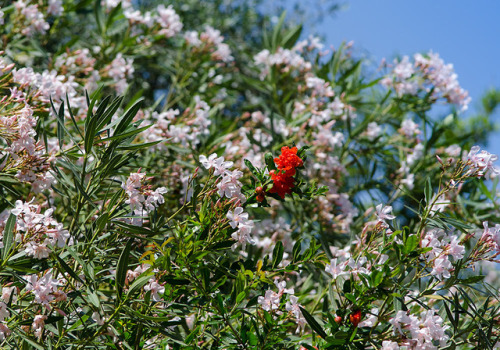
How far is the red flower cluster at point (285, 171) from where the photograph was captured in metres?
1.23

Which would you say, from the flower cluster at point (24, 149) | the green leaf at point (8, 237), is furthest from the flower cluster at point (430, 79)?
the green leaf at point (8, 237)

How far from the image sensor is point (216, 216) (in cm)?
123

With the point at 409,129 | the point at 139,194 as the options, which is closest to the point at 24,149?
the point at 139,194

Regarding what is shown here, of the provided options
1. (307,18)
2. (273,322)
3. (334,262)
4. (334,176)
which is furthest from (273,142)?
(307,18)

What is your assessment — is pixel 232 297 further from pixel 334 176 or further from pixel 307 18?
pixel 307 18

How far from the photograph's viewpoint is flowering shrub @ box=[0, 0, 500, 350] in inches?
48.1

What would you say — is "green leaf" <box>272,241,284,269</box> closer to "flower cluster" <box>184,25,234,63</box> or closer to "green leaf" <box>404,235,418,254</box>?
"green leaf" <box>404,235,418,254</box>

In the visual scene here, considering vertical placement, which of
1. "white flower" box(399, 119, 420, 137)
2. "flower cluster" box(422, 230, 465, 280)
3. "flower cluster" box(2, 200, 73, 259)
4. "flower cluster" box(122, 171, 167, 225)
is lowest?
"flower cluster" box(2, 200, 73, 259)

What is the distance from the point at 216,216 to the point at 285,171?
0.70 ft

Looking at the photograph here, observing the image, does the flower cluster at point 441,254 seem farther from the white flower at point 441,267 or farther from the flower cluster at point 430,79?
the flower cluster at point 430,79

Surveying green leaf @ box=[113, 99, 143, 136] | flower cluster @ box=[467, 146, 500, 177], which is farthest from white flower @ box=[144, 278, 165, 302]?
flower cluster @ box=[467, 146, 500, 177]

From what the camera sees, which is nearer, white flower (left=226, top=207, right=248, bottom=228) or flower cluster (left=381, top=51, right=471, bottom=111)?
white flower (left=226, top=207, right=248, bottom=228)

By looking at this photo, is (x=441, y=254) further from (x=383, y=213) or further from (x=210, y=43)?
(x=210, y=43)

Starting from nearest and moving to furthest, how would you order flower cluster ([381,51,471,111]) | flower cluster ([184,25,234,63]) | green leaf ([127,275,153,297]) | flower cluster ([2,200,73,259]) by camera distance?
green leaf ([127,275,153,297]) < flower cluster ([2,200,73,259]) < flower cluster ([381,51,471,111]) < flower cluster ([184,25,234,63])
